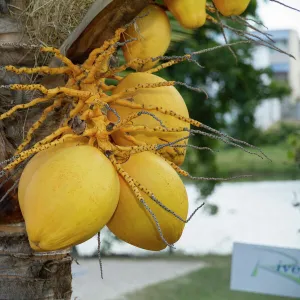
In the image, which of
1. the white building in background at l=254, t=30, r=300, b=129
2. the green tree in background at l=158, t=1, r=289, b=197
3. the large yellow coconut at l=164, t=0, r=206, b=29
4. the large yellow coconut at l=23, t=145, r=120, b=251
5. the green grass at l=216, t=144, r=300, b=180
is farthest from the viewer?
the white building in background at l=254, t=30, r=300, b=129

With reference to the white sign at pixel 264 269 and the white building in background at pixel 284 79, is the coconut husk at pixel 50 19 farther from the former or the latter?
the white building in background at pixel 284 79

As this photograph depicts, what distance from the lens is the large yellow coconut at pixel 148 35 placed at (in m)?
1.05

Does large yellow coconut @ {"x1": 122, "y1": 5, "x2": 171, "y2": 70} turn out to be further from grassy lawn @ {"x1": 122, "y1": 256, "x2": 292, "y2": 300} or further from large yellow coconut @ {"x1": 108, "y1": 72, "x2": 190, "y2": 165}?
grassy lawn @ {"x1": 122, "y1": 256, "x2": 292, "y2": 300}

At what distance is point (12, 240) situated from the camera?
1.13 meters

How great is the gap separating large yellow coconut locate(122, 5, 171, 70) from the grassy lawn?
5069 millimetres

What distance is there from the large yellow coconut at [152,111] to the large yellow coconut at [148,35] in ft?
→ 0.10

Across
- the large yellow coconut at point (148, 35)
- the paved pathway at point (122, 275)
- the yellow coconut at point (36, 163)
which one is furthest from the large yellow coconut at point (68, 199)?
the paved pathway at point (122, 275)

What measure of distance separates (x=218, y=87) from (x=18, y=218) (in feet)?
17.6

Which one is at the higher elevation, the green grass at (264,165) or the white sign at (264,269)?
the white sign at (264,269)

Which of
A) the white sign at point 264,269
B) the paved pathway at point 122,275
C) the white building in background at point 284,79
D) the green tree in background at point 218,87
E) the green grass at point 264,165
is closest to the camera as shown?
the white sign at point 264,269

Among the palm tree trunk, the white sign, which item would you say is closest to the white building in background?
the white sign

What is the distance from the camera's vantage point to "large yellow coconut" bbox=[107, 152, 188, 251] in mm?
957

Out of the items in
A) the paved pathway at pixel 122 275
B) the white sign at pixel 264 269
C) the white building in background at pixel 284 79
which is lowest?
the white building in background at pixel 284 79

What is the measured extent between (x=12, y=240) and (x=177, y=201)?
33cm
